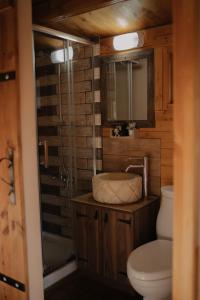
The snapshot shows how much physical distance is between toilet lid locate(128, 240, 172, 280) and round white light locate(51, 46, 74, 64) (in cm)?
187

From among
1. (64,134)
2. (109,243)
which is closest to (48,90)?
(64,134)

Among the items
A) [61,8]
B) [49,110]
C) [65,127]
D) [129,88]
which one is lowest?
[65,127]

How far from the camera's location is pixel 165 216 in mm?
2543

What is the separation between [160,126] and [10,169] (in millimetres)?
1399

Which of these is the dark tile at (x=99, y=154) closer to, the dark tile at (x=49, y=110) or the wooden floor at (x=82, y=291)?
the dark tile at (x=49, y=110)

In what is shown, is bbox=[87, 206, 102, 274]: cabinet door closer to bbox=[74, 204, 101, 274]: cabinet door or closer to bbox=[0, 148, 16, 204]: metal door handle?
bbox=[74, 204, 101, 274]: cabinet door

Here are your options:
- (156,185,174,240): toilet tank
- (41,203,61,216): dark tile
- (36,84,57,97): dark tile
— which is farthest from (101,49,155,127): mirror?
(41,203,61,216): dark tile

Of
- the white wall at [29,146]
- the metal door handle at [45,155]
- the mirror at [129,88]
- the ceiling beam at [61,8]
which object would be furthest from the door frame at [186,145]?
the metal door handle at [45,155]

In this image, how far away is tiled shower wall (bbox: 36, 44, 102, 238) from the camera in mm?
3051

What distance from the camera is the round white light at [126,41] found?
9.11 ft

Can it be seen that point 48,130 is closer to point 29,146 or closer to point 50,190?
point 50,190

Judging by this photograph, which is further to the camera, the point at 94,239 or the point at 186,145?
the point at 94,239

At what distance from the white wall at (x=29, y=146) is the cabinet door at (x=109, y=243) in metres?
0.75

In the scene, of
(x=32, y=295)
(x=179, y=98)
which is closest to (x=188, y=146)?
(x=179, y=98)
